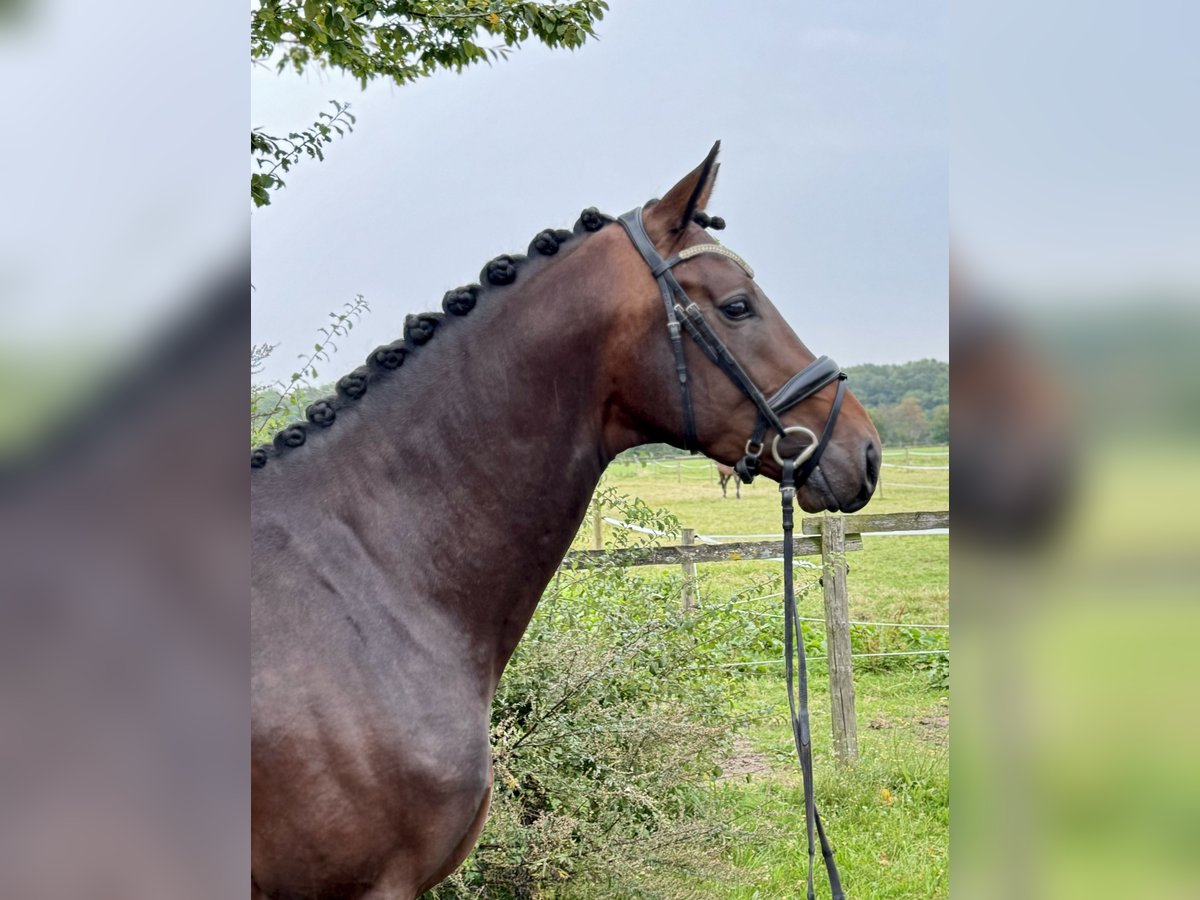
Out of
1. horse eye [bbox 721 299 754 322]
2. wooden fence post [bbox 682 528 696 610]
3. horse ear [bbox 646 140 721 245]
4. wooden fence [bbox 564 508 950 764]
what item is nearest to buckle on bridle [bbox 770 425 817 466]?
horse eye [bbox 721 299 754 322]

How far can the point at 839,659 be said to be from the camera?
Answer: 6.04 metres

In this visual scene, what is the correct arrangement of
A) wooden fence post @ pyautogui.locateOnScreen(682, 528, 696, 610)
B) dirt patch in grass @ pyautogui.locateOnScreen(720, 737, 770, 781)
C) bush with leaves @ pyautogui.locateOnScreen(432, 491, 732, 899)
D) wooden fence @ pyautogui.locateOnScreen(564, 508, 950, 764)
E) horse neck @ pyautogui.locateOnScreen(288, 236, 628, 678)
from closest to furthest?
1. horse neck @ pyautogui.locateOnScreen(288, 236, 628, 678)
2. bush with leaves @ pyautogui.locateOnScreen(432, 491, 732, 899)
3. wooden fence post @ pyautogui.locateOnScreen(682, 528, 696, 610)
4. dirt patch in grass @ pyautogui.locateOnScreen(720, 737, 770, 781)
5. wooden fence @ pyautogui.locateOnScreen(564, 508, 950, 764)

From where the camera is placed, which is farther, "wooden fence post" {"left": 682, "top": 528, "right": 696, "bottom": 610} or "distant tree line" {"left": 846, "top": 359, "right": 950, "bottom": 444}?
"distant tree line" {"left": 846, "top": 359, "right": 950, "bottom": 444}

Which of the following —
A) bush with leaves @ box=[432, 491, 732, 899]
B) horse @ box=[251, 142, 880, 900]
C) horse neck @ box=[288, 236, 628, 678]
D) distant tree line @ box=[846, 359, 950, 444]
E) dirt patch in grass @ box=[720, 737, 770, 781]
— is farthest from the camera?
distant tree line @ box=[846, 359, 950, 444]

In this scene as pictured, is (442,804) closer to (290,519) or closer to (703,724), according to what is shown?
(290,519)

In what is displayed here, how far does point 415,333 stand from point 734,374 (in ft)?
2.37

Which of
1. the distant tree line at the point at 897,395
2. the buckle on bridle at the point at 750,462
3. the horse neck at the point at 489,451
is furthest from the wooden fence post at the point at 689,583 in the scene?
the distant tree line at the point at 897,395

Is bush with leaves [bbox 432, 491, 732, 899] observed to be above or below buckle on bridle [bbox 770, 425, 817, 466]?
below

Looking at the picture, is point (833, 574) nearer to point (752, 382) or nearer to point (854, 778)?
point (854, 778)

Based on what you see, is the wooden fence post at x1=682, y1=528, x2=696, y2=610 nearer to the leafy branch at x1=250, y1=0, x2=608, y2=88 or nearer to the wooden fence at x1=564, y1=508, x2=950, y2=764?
the wooden fence at x1=564, y1=508, x2=950, y2=764

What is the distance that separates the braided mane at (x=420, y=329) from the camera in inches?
80.9

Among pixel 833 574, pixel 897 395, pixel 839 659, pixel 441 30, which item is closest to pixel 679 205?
pixel 441 30

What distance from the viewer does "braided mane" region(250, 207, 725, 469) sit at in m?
2.05
